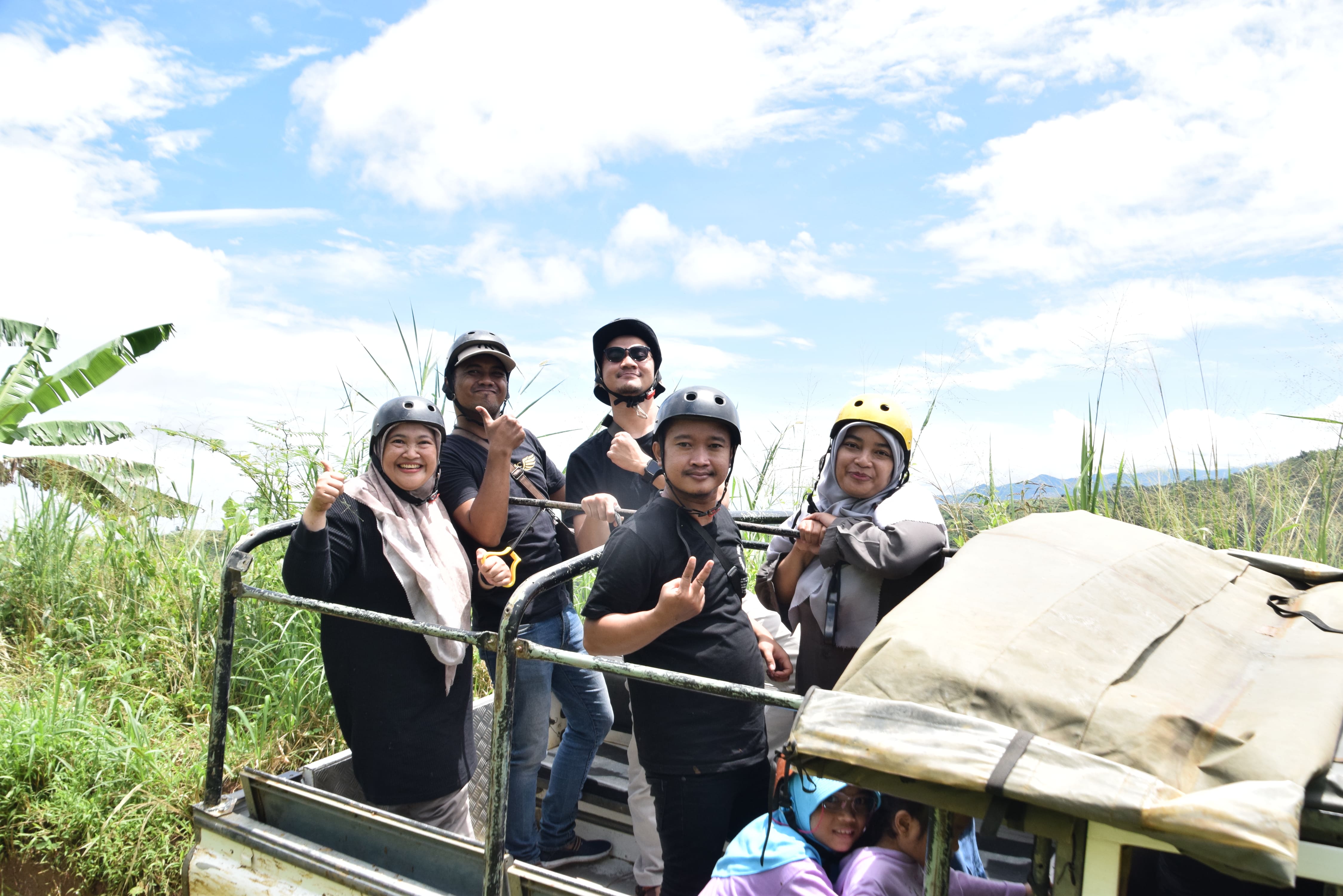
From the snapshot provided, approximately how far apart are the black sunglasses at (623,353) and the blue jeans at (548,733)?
A: 988 millimetres

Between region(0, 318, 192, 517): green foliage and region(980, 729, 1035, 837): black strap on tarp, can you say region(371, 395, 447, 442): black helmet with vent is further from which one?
region(0, 318, 192, 517): green foliage

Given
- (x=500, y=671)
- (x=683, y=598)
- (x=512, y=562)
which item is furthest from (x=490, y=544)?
(x=683, y=598)

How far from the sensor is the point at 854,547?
2615 millimetres

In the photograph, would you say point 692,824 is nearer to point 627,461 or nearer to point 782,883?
point 782,883

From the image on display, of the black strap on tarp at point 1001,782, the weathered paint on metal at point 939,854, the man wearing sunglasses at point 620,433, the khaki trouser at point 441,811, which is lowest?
the khaki trouser at point 441,811

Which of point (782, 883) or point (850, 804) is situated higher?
point (850, 804)

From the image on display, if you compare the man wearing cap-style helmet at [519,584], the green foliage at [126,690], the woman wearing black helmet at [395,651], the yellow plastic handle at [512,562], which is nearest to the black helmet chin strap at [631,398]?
the man wearing cap-style helmet at [519,584]

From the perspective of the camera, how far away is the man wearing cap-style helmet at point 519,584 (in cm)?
316

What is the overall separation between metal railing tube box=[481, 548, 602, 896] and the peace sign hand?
34 centimetres

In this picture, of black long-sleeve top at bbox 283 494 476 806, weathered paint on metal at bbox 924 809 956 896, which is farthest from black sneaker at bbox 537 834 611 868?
weathered paint on metal at bbox 924 809 956 896

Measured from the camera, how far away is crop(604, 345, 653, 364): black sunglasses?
360cm

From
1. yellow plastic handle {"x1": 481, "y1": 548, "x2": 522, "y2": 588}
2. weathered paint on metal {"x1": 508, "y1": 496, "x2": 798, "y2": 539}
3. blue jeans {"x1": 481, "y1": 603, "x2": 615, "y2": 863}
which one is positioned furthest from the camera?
blue jeans {"x1": 481, "y1": 603, "x2": 615, "y2": 863}

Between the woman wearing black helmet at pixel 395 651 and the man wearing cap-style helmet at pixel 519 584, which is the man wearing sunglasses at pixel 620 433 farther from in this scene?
the woman wearing black helmet at pixel 395 651

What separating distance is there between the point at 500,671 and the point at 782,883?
0.84 meters
